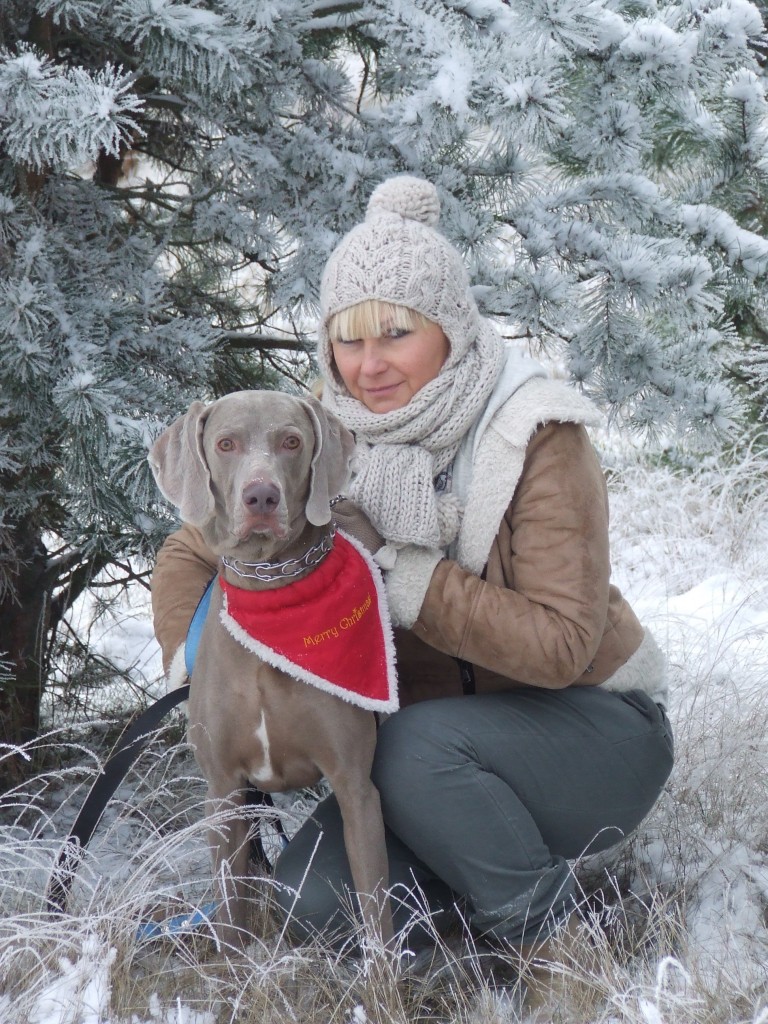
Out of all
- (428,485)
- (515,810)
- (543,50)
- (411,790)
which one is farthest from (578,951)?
(543,50)

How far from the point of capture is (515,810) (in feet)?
7.48

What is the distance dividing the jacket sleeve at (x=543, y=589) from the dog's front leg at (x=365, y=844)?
0.35 m

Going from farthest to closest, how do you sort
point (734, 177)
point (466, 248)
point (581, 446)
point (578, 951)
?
1. point (734, 177)
2. point (466, 248)
3. point (581, 446)
4. point (578, 951)

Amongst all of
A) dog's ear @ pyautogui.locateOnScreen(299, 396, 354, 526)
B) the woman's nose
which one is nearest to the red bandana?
dog's ear @ pyautogui.locateOnScreen(299, 396, 354, 526)

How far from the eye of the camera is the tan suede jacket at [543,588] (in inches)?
89.3

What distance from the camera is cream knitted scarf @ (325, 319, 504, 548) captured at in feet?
7.66

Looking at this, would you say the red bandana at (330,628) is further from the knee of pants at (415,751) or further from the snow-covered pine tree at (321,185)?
the snow-covered pine tree at (321,185)

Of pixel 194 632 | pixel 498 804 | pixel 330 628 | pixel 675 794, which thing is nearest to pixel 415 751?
pixel 498 804

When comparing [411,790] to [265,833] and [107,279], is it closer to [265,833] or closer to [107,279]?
[265,833]

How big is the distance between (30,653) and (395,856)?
1448 millimetres

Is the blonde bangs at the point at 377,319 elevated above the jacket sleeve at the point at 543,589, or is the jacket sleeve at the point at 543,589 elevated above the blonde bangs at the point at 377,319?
the blonde bangs at the point at 377,319

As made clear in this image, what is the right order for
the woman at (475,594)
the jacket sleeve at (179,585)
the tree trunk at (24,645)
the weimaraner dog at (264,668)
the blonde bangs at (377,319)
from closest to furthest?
the weimaraner dog at (264,668), the woman at (475,594), the blonde bangs at (377,319), the jacket sleeve at (179,585), the tree trunk at (24,645)

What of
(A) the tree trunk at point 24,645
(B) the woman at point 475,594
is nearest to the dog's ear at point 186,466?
(B) the woman at point 475,594

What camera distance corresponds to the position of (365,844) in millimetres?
2184
